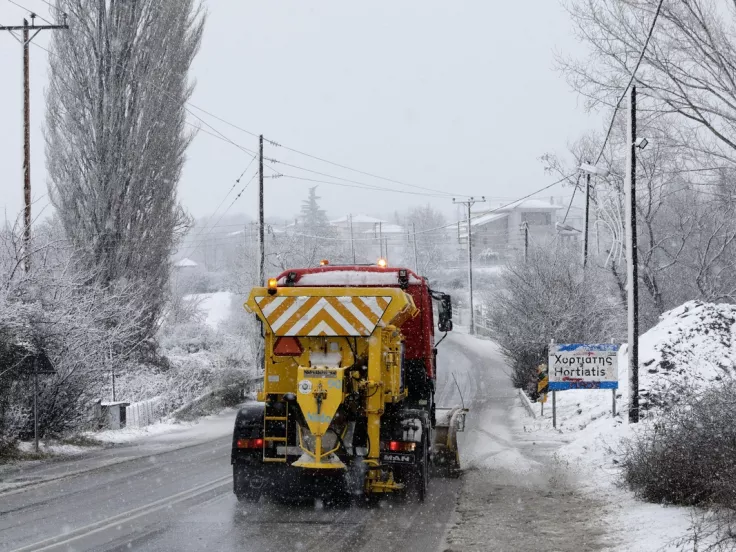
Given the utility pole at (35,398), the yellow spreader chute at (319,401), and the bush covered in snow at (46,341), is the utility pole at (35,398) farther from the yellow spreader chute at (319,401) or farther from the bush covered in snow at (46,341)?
the yellow spreader chute at (319,401)

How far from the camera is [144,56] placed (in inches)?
1141

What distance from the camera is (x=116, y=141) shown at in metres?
27.9

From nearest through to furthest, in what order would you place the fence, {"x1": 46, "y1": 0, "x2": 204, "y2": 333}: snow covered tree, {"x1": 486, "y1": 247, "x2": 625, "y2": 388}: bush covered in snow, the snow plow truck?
1. the snow plow truck
2. the fence
3. {"x1": 46, "y1": 0, "x2": 204, "y2": 333}: snow covered tree
4. {"x1": 486, "y1": 247, "x2": 625, "y2": 388}: bush covered in snow

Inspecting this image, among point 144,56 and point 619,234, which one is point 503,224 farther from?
point 144,56

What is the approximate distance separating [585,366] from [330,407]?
930 cm

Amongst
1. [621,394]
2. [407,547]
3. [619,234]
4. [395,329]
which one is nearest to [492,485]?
[395,329]

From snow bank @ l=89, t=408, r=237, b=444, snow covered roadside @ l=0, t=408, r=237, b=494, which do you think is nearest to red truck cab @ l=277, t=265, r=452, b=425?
snow covered roadside @ l=0, t=408, r=237, b=494

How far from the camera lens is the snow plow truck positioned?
966 centimetres

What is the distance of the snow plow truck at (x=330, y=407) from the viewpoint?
9.66m

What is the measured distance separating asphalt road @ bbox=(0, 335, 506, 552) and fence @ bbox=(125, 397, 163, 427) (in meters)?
8.14

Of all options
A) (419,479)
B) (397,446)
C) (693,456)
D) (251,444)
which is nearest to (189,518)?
(251,444)

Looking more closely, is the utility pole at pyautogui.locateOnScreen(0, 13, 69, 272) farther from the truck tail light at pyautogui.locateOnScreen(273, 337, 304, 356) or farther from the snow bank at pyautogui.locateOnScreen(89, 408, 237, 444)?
the truck tail light at pyautogui.locateOnScreen(273, 337, 304, 356)

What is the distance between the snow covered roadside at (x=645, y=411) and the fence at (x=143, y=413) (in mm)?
10066

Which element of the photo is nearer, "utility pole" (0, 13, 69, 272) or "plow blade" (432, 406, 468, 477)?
"plow blade" (432, 406, 468, 477)
